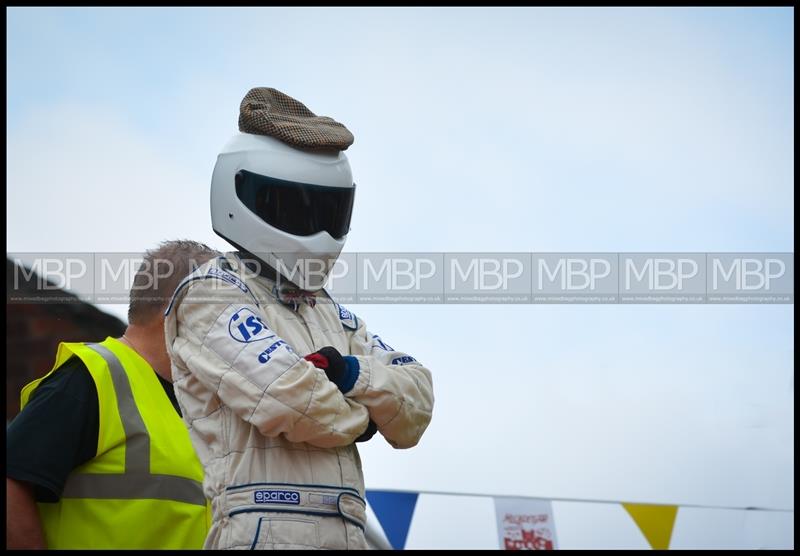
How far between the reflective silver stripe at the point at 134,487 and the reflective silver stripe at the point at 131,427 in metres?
0.03

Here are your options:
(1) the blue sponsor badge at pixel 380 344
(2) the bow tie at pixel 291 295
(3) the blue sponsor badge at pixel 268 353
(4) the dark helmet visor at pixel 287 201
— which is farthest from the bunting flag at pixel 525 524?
(3) the blue sponsor badge at pixel 268 353

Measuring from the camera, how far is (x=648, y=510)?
3502mm

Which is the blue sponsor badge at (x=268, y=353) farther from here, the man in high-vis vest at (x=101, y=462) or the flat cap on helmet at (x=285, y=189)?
the man in high-vis vest at (x=101, y=462)

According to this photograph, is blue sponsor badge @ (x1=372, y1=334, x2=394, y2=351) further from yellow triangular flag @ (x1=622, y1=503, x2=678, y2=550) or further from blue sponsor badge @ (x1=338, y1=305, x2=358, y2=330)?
yellow triangular flag @ (x1=622, y1=503, x2=678, y2=550)

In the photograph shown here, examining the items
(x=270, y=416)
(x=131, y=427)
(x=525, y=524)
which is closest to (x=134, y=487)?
(x=131, y=427)

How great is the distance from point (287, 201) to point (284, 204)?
0.01 m

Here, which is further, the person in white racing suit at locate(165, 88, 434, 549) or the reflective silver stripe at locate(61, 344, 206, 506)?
the reflective silver stripe at locate(61, 344, 206, 506)

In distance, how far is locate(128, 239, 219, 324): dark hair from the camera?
9.87 feet

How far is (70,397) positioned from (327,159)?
920mm

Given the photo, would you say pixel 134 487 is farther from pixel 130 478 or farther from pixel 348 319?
pixel 348 319

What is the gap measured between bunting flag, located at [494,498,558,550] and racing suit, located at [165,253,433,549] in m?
1.20

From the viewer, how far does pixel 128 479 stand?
2680mm

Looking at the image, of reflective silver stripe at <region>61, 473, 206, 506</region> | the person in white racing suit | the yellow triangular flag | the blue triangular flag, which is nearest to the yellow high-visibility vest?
reflective silver stripe at <region>61, 473, 206, 506</region>

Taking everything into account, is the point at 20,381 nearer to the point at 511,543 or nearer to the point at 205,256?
the point at 205,256
